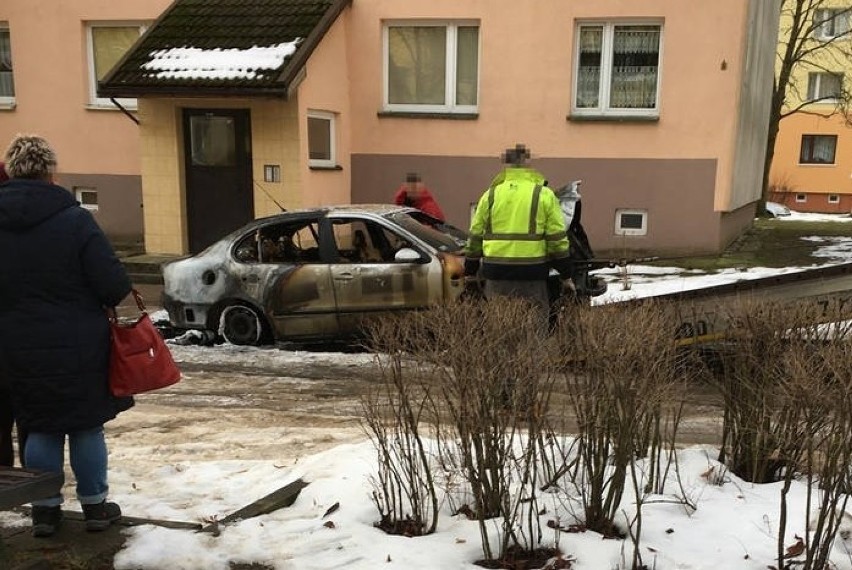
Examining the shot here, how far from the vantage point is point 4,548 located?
3.51 metres

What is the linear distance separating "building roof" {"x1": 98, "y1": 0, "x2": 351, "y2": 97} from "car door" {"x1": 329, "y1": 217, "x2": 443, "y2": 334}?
4939 mm

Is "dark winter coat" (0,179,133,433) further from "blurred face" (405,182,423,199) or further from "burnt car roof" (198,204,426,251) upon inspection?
"blurred face" (405,182,423,199)

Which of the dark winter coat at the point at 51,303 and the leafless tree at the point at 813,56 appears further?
the leafless tree at the point at 813,56

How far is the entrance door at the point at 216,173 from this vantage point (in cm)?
1346

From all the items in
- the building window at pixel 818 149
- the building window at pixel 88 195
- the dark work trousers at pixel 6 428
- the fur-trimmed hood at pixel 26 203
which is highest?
the building window at pixel 818 149

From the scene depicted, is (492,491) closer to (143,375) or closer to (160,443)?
(143,375)

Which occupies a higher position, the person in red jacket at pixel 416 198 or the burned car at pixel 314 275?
the person in red jacket at pixel 416 198

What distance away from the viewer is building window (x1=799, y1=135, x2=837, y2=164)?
116 feet

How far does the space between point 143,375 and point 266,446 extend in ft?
5.79

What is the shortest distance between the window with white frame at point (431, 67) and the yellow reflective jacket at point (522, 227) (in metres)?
8.48

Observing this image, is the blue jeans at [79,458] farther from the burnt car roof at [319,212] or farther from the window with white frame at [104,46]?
the window with white frame at [104,46]

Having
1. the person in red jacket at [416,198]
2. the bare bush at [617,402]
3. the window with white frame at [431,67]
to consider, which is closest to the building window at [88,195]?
the window with white frame at [431,67]

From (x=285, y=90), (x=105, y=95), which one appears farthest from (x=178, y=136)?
(x=285, y=90)

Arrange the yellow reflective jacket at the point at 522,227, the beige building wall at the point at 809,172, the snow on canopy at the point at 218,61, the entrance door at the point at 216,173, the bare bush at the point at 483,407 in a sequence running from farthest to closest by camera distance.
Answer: the beige building wall at the point at 809,172, the entrance door at the point at 216,173, the snow on canopy at the point at 218,61, the yellow reflective jacket at the point at 522,227, the bare bush at the point at 483,407
